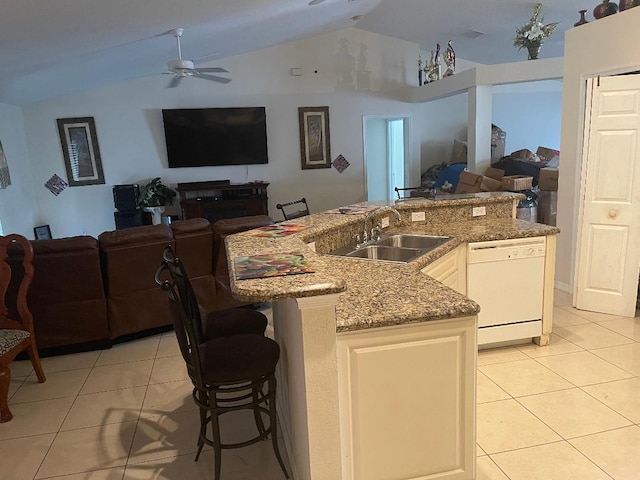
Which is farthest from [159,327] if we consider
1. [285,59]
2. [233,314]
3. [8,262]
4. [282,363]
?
[285,59]

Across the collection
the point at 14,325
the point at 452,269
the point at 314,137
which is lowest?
the point at 14,325

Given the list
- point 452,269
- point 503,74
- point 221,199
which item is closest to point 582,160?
point 452,269

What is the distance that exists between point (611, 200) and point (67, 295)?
428 centimetres

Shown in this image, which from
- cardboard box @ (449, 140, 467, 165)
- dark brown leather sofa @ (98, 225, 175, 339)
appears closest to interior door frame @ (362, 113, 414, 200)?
cardboard box @ (449, 140, 467, 165)

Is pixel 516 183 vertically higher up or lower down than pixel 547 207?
higher up

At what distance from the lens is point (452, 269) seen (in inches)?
117

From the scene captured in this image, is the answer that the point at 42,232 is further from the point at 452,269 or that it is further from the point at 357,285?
the point at 357,285

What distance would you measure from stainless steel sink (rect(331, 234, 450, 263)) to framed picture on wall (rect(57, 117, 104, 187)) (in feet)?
19.3

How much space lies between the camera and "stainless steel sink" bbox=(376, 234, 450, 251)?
10.0ft

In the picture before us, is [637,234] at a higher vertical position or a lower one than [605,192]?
lower

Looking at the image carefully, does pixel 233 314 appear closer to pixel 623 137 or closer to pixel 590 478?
pixel 590 478

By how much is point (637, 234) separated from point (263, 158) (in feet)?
18.3

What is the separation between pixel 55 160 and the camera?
7.18 m

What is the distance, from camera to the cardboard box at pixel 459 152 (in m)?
8.07
